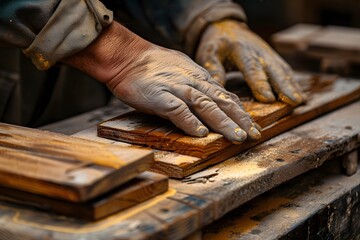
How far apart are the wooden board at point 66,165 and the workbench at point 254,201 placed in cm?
9

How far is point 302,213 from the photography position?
7.63 feet

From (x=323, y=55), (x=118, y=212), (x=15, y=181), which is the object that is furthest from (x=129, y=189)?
(x=323, y=55)

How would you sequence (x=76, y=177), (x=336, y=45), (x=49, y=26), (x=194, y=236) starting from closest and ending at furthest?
(x=76, y=177) < (x=194, y=236) < (x=49, y=26) < (x=336, y=45)

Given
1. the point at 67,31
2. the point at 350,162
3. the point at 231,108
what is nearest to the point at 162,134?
the point at 231,108

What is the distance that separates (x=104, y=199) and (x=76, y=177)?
0.32 feet

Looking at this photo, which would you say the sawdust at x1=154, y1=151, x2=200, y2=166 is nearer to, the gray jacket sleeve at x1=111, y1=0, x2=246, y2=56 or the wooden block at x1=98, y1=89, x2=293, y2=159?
the wooden block at x1=98, y1=89, x2=293, y2=159

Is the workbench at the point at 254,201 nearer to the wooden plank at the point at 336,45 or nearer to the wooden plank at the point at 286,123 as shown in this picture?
the wooden plank at the point at 286,123

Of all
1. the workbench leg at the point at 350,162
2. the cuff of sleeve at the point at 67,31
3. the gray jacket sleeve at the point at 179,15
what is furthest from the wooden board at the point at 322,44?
the cuff of sleeve at the point at 67,31

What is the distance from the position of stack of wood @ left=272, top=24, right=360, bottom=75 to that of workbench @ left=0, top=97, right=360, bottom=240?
95cm

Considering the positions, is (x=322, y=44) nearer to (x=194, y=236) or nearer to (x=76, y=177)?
(x=194, y=236)

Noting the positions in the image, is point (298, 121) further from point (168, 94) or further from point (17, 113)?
point (17, 113)

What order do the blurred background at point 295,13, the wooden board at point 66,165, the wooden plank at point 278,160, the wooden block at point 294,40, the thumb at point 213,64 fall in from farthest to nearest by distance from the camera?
the blurred background at point 295,13
the wooden block at point 294,40
the thumb at point 213,64
the wooden plank at point 278,160
the wooden board at point 66,165

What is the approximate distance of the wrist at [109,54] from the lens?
2418 millimetres

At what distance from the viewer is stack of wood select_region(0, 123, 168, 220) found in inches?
70.4
